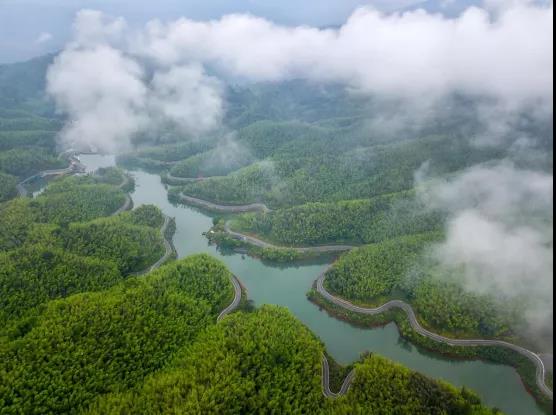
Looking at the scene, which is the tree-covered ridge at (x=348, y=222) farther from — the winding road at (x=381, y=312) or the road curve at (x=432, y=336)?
the road curve at (x=432, y=336)

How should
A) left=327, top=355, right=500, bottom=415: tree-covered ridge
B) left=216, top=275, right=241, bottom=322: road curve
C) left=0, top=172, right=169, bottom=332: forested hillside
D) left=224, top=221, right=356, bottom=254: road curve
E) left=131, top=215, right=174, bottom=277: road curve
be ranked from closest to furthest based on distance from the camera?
left=327, top=355, right=500, bottom=415: tree-covered ridge → left=0, top=172, right=169, bottom=332: forested hillside → left=216, top=275, right=241, bottom=322: road curve → left=131, top=215, right=174, bottom=277: road curve → left=224, top=221, right=356, bottom=254: road curve

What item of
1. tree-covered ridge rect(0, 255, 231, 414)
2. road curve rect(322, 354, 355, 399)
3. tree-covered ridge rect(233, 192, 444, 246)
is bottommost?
tree-covered ridge rect(233, 192, 444, 246)

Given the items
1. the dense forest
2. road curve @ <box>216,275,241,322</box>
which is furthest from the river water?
the dense forest

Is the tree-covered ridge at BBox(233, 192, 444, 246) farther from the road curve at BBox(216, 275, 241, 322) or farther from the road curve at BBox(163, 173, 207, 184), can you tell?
the road curve at BBox(163, 173, 207, 184)

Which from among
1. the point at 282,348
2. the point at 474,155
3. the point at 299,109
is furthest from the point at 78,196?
the point at 299,109

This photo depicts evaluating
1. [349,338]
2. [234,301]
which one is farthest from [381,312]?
[234,301]
